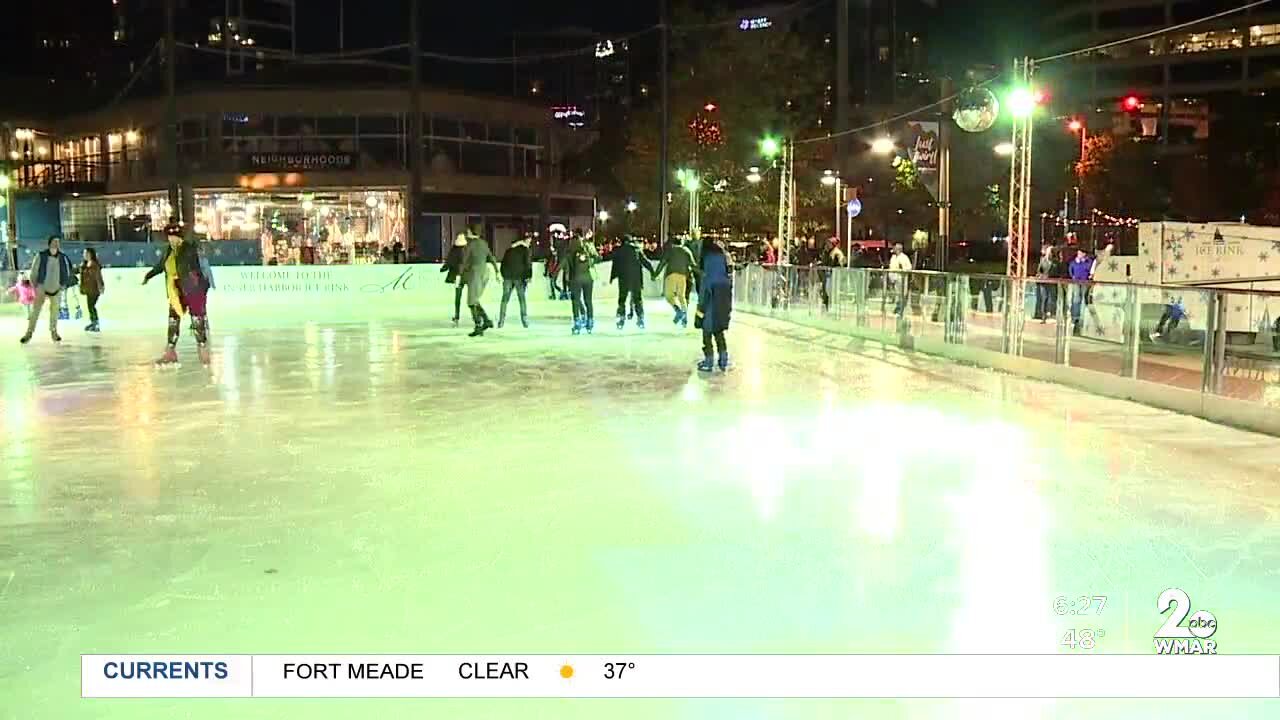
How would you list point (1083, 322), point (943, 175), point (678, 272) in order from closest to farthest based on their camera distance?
1. point (1083, 322)
2. point (678, 272)
3. point (943, 175)

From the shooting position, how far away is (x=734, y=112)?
35.6 meters

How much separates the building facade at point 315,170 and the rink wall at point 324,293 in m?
10.1

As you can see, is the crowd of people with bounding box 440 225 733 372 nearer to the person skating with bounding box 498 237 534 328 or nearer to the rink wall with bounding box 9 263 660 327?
the person skating with bounding box 498 237 534 328

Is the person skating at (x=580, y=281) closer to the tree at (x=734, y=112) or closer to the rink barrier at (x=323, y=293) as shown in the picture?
the rink barrier at (x=323, y=293)

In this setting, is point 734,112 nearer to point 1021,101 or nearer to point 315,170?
point 315,170

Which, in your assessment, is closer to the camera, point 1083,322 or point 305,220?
point 1083,322

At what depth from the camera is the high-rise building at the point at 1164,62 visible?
3597 inches

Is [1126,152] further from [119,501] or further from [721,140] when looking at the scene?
[119,501]

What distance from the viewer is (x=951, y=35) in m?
61.8

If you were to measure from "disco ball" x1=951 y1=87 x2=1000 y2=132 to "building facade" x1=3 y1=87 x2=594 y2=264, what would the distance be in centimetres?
2596

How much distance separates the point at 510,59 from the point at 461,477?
132 feet

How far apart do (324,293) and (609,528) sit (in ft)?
83.0

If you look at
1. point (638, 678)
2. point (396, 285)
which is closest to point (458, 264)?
point (396, 285)

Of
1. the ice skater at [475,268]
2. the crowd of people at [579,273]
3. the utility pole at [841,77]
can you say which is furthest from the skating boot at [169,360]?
the utility pole at [841,77]
